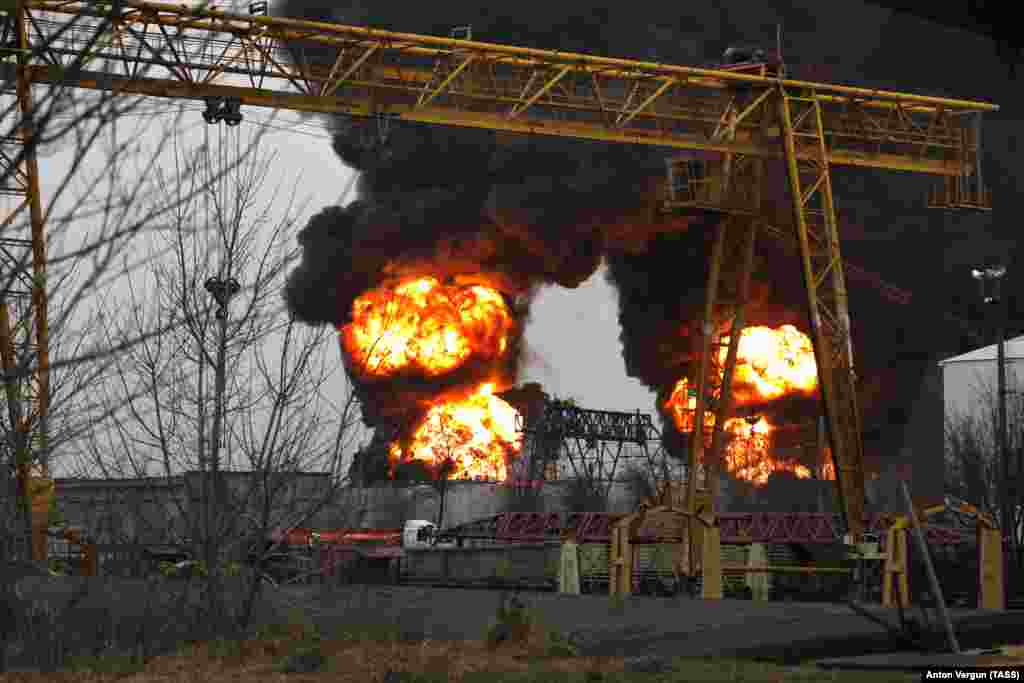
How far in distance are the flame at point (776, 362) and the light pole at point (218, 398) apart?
4959 centimetres

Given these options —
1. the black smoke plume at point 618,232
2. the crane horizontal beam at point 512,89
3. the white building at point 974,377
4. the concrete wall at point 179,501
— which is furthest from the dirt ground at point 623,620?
the black smoke plume at point 618,232

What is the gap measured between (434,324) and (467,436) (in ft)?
21.1

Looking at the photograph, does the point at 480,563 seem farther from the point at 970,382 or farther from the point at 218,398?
the point at 970,382

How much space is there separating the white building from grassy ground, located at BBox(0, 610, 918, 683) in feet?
128

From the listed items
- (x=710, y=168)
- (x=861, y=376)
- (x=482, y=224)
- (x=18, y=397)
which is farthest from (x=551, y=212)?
(x=18, y=397)

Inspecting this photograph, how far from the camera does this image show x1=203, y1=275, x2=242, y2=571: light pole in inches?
532

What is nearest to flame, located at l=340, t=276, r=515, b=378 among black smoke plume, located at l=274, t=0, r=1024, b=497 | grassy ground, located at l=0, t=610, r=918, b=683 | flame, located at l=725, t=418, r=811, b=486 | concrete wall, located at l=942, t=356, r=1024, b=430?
black smoke plume, located at l=274, t=0, r=1024, b=497

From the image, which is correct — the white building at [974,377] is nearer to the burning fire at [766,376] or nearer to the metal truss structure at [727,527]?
the burning fire at [766,376]

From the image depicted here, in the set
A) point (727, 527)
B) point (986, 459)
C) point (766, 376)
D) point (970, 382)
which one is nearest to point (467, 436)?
point (766, 376)

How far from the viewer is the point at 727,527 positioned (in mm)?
34375

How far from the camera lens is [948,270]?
68.0 metres

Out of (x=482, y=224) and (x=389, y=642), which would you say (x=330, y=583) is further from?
(x=482, y=224)

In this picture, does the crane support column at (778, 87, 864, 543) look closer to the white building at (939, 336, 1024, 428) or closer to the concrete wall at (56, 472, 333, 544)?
the white building at (939, 336, 1024, 428)

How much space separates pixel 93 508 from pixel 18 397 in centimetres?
458
